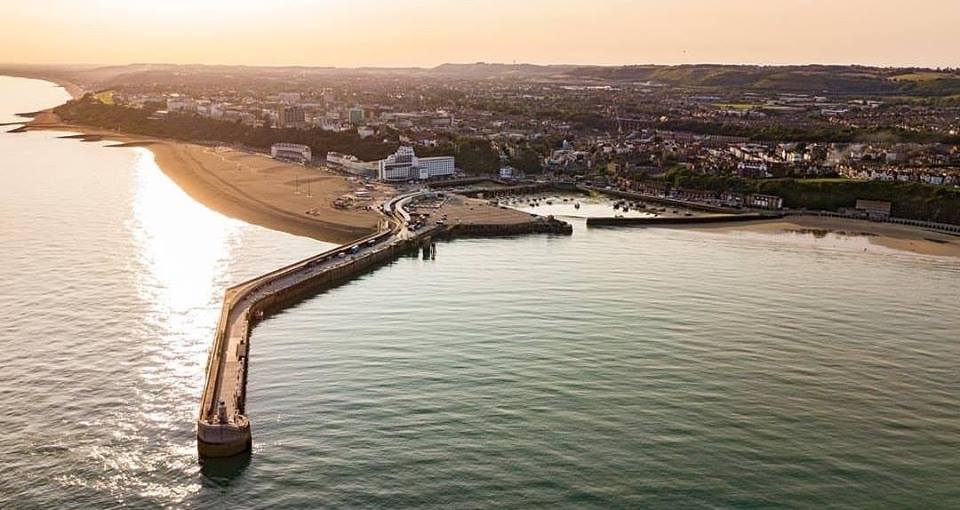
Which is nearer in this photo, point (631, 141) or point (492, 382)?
point (492, 382)

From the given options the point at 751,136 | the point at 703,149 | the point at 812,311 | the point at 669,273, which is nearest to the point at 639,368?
the point at 812,311

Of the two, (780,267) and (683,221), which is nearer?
(780,267)

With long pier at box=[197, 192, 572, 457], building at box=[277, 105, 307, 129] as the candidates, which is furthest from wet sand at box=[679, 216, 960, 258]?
building at box=[277, 105, 307, 129]

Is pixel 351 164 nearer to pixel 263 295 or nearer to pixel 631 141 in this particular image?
pixel 631 141

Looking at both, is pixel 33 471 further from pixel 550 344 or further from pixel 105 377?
pixel 550 344

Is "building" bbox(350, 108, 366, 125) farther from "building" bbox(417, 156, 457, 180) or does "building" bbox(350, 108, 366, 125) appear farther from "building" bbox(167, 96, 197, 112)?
"building" bbox(417, 156, 457, 180)

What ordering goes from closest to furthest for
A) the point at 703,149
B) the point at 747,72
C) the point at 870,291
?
1. the point at 870,291
2. the point at 703,149
3. the point at 747,72

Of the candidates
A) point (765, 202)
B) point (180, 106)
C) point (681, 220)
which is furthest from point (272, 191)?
point (180, 106)
